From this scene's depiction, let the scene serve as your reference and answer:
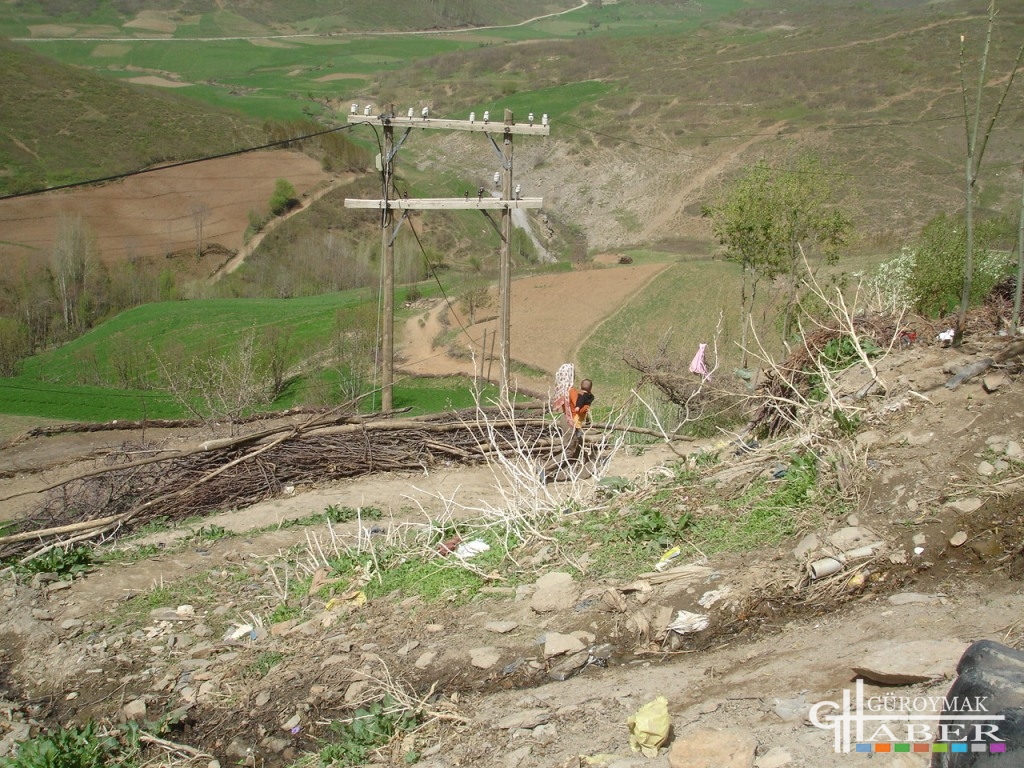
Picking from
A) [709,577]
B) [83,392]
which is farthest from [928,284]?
[83,392]

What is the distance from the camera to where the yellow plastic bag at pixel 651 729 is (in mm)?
4164

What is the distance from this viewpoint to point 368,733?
4.94 metres

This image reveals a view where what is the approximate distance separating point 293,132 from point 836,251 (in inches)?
2570

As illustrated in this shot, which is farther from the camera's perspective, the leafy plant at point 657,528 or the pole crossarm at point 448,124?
the pole crossarm at point 448,124

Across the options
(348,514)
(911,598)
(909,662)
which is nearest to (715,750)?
(909,662)

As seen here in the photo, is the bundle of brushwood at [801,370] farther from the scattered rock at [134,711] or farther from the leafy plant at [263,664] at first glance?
the scattered rock at [134,711]

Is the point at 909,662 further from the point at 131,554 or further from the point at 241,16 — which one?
the point at 241,16

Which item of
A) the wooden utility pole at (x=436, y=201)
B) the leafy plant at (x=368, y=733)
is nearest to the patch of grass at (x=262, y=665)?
the leafy plant at (x=368, y=733)

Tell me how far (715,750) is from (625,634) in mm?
1560

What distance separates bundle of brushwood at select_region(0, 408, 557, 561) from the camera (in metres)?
9.54

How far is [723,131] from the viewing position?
7306 cm

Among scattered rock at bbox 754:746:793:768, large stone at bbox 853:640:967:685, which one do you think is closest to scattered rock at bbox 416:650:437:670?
scattered rock at bbox 754:746:793:768

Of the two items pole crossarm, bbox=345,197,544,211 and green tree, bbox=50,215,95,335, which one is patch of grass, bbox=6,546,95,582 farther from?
green tree, bbox=50,215,95,335

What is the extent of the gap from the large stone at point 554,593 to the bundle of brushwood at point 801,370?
2927mm
